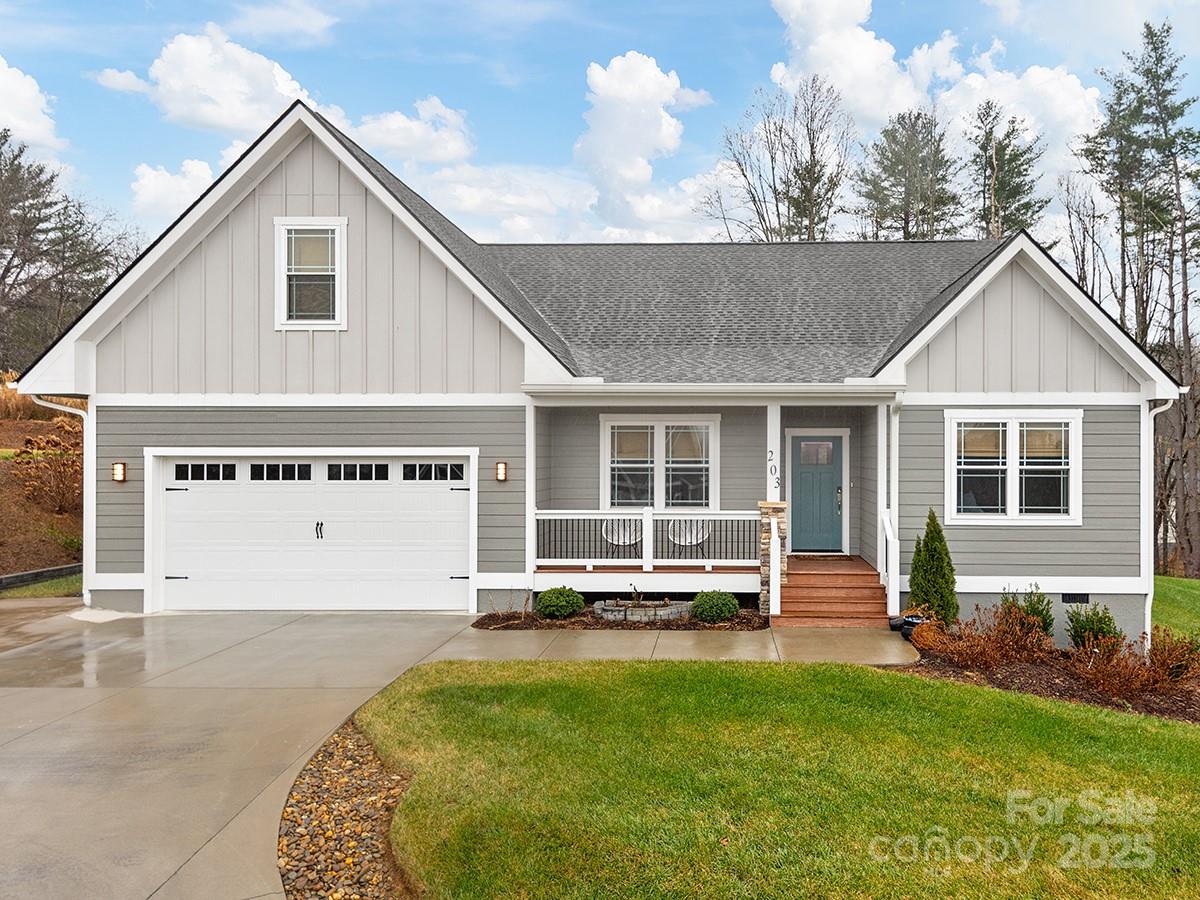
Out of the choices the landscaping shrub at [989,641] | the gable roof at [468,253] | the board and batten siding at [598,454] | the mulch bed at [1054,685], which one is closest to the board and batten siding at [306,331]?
the gable roof at [468,253]

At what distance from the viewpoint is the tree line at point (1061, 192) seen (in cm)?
2398

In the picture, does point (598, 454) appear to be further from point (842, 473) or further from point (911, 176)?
point (911, 176)

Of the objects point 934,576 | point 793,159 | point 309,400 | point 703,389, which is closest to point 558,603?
point 703,389

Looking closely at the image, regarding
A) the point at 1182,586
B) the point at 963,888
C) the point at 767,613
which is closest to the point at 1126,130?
the point at 1182,586

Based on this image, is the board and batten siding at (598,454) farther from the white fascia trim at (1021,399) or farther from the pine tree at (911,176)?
the pine tree at (911,176)

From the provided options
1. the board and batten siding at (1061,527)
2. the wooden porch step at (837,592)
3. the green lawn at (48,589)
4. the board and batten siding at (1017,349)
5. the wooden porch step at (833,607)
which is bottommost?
the green lawn at (48,589)

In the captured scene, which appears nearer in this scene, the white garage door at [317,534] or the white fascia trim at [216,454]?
the white fascia trim at [216,454]

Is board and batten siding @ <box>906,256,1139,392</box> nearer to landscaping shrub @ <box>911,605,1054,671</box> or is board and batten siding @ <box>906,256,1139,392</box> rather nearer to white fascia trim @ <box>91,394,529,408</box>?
landscaping shrub @ <box>911,605,1054,671</box>

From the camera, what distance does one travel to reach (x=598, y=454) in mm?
12609

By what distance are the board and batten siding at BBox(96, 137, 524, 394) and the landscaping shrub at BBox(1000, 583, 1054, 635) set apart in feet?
23.2

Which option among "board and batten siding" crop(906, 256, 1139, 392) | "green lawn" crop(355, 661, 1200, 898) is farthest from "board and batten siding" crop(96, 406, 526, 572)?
"board and batten siding" crop(906, 256, 1139, 392)

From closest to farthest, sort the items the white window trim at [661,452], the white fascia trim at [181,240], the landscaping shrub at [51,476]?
the white fascia trim at [181,240]
the white window trim at [661,452]
the landscaping shrub at [51,476]

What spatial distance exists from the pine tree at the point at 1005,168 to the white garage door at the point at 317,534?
23.7m

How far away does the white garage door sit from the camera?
38.5ft
